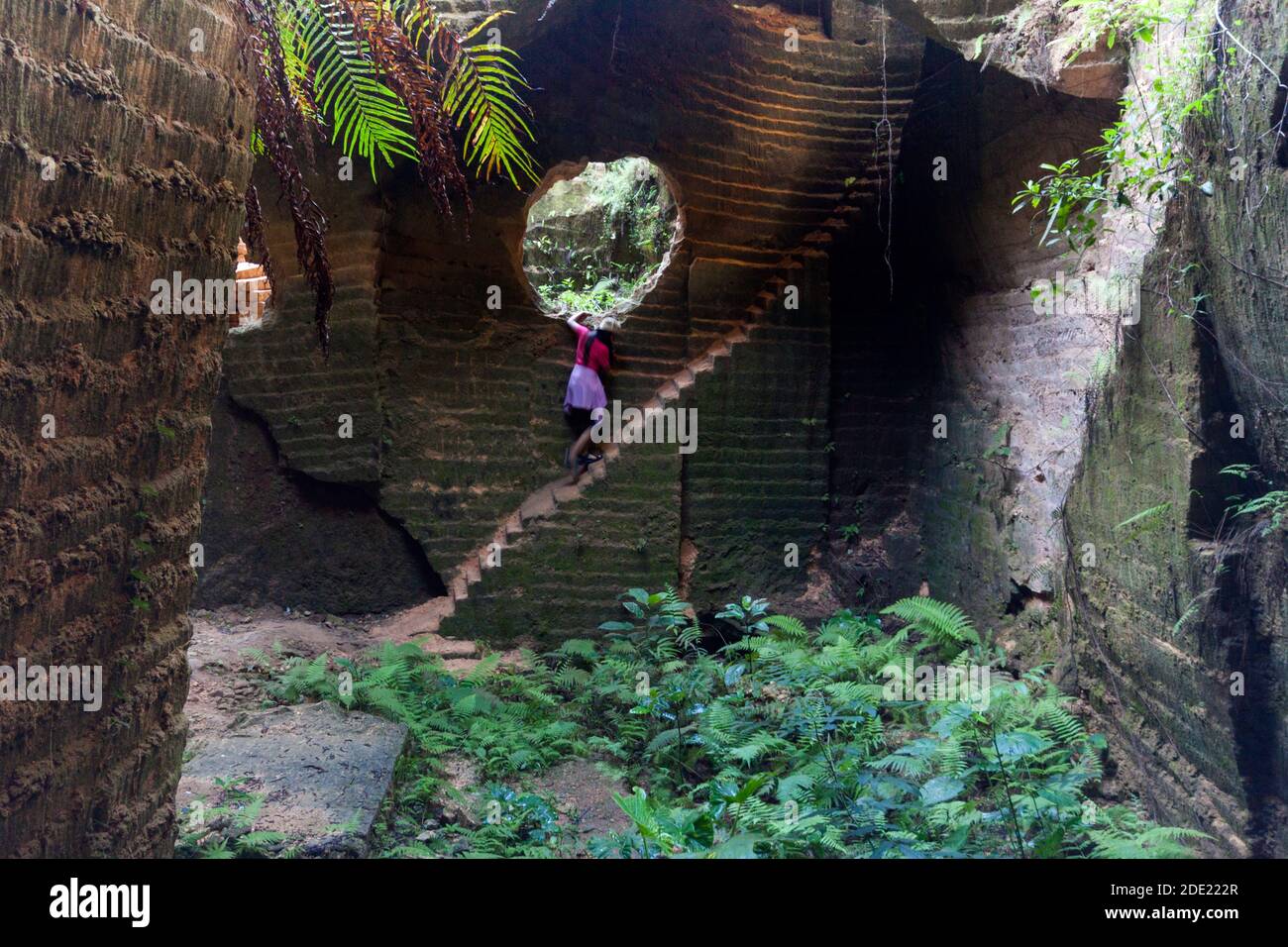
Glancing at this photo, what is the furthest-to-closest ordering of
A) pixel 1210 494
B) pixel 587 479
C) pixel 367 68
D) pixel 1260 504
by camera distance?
pixel 587 479
pixel 1210 494
pixel 1260 504
pixel 367 68

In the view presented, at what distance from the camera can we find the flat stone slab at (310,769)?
3.84m

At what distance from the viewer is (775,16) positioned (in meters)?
8.15

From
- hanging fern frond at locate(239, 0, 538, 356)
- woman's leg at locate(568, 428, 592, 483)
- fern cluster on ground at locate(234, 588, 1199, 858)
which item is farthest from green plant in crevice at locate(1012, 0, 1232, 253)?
woman's leg at locate(568, 428, 592, 483)

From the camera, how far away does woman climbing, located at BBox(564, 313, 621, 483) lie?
7938 millimetres

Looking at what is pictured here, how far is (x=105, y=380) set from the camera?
2.34m

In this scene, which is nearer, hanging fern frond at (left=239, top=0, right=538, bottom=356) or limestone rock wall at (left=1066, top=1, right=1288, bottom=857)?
hanging fern frond at (left=239, top=0, right=538, bottom=356)

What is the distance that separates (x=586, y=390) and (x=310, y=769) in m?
4.16

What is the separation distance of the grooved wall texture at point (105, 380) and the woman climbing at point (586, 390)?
5052mm

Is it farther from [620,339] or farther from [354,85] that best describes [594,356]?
[354,85]

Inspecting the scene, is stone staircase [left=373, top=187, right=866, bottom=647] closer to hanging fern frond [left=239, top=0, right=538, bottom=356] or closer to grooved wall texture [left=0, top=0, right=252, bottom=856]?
hanging fern frond [left=239, top=0, right=538, bottom=356]

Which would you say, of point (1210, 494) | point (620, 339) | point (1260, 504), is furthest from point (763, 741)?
point (620, 339)

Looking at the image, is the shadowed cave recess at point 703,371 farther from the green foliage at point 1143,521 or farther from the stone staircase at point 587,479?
the green foliage at point 1143,521
